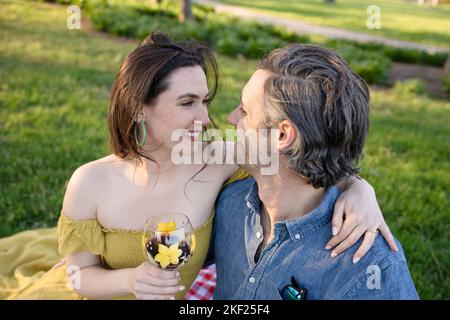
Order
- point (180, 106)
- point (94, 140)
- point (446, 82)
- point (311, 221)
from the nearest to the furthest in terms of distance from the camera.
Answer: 1. point (311, 221)
2. point (180, 106)
3. point (94, 140)
4. point (446, 82)

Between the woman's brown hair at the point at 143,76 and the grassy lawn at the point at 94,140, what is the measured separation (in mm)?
2108

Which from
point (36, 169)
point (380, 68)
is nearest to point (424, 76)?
point (380, 68)

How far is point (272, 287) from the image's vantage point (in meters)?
2.40

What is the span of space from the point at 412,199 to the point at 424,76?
6.76m

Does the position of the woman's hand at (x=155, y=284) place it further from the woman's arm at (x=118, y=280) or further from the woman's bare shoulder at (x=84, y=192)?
the woman's bare shoulder at (x=84, y=192)

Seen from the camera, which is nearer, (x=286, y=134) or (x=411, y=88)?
(x=286, y=134)

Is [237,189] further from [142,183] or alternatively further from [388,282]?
[388,282]

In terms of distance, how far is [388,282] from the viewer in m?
2.03

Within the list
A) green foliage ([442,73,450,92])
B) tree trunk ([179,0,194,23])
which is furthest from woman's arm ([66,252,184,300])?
tree trunk ([179,0,194,23])

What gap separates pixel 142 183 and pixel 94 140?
129 inches

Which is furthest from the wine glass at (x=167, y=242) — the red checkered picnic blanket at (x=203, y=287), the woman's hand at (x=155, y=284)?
the red checkered picnic blanket at (x=203, y=287)

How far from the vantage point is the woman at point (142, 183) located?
2.38 metres

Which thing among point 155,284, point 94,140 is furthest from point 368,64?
point 155,284

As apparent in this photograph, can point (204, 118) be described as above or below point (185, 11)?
below
